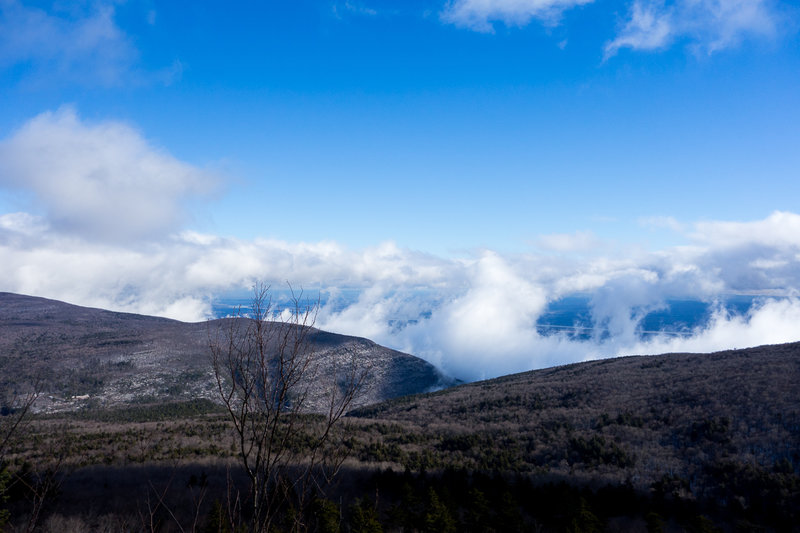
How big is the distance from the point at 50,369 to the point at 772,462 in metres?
160

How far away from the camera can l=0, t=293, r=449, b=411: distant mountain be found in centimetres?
10519

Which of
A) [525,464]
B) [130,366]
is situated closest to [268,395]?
[525,464]

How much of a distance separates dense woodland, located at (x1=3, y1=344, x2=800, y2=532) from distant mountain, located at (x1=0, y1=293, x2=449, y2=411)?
28.7 meters

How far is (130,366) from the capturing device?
12369 cm

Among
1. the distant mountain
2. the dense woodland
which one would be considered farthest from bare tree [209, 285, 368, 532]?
the distant mountain

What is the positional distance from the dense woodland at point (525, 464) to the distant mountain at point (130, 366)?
2868 cm

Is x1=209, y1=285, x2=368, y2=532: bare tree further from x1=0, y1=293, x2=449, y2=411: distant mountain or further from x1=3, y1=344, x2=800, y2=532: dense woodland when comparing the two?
x1=0, y1=293, x2=449, y2=411: distant mountain

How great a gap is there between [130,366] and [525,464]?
429 ft

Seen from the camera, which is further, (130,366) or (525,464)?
(130,366)

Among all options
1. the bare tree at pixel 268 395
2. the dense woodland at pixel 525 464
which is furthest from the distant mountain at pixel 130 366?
the bare tree at pixel 268 395

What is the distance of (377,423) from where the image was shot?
5297 centimetres

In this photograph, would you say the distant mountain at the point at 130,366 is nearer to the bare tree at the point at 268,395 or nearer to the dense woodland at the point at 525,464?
the dense woodland at the point at 525,464

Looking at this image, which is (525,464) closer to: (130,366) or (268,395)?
(268,395)

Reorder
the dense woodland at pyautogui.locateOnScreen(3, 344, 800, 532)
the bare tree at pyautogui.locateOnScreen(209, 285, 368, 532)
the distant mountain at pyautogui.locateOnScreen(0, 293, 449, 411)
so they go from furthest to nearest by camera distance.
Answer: the distant mountain at pyautogui.locateOnScreen(0, 293, 449, 411) < the dense woodland at pyautogui.locateOnScreen(3, 344, 800, 532) < the bare tree at pyautogui.locateOnScreen(209, 285, 368, 532)
